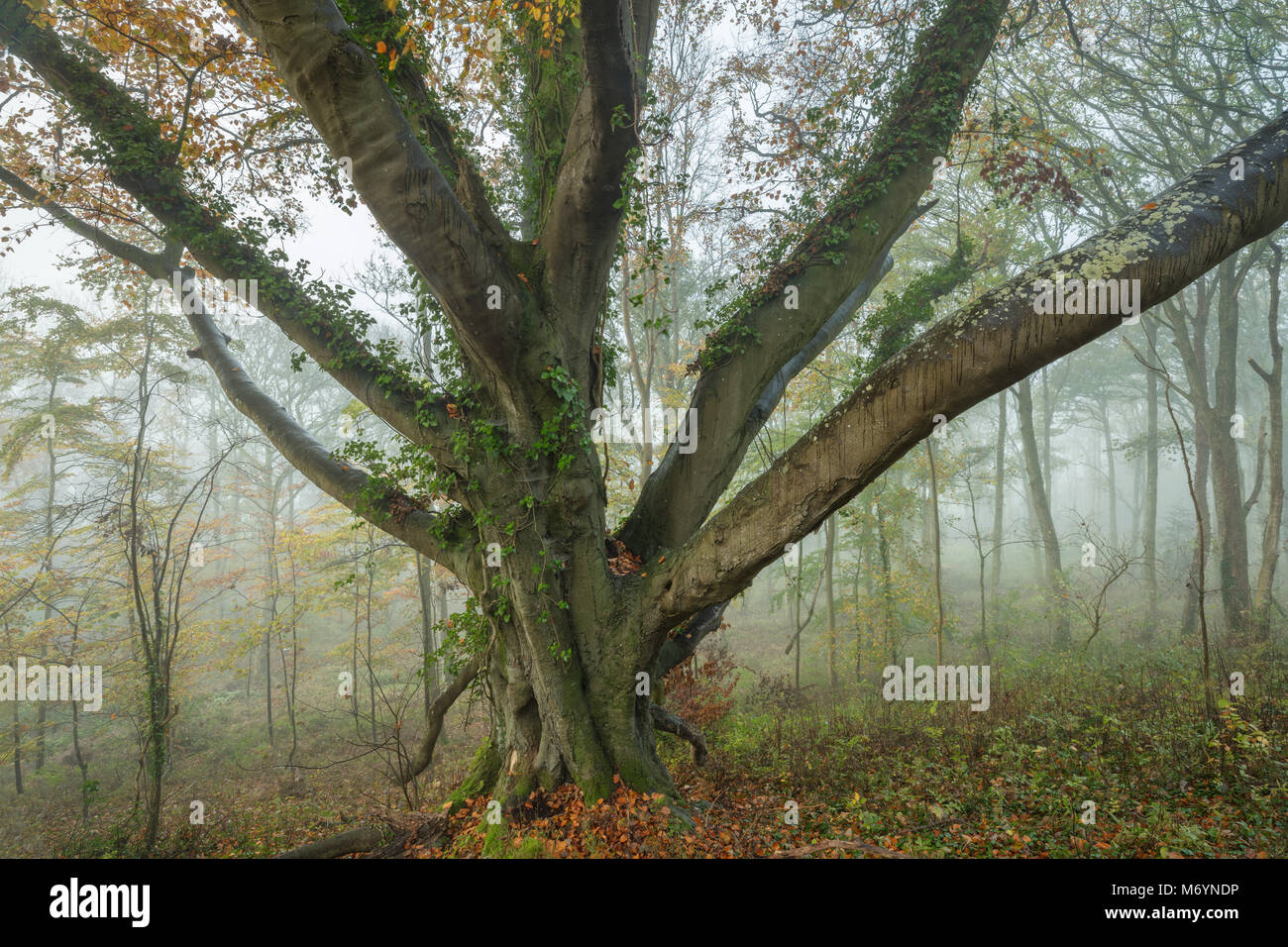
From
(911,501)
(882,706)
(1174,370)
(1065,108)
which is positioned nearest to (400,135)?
(882,706)

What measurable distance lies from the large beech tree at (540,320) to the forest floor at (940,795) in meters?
0.57

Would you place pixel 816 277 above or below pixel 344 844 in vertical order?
above

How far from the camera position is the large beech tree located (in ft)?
9.75

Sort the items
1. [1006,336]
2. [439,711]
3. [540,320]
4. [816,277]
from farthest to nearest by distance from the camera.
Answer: [439,711] → [816,277] → [540,320] → [1006,336]

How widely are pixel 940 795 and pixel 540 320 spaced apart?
485cm

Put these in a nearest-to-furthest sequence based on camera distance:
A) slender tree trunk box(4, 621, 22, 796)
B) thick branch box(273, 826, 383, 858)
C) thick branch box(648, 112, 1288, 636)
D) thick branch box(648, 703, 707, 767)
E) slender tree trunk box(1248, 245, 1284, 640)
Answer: thick branch box(648, 112, 1288, 636) < thick branch box(273, 826, 383, 858) < thick branch box(648, 703, 707, 767) < slender tree trunk box(1248, 245, 1284, 640) < slender tree trunk box(4, 621, 22, 796)

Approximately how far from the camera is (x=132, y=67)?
5.95 metres

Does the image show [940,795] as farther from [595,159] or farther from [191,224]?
[191,224]

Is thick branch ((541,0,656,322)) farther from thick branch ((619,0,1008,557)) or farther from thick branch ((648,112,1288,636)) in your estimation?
thick branch ((648,112,1288,636))

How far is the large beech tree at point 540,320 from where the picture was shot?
297 centimetres

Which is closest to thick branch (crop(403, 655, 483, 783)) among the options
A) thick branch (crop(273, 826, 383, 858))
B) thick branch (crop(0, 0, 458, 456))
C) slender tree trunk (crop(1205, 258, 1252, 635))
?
thick branch (crop(273, 826, 383, 858))

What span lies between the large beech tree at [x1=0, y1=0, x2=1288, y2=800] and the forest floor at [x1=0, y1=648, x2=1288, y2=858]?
57 centimetres

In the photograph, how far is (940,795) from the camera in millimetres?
4441

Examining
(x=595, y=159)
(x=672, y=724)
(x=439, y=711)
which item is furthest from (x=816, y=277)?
(x=439, y=711)
